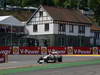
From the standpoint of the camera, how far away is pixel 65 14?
75.6 m

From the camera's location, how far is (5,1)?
351 feet

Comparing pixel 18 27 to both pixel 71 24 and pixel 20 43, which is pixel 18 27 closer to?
pixel 20 43

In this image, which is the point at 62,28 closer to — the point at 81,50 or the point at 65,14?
the point at 65,14

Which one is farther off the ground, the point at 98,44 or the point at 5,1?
the point at 5,1

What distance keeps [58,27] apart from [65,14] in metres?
4.47

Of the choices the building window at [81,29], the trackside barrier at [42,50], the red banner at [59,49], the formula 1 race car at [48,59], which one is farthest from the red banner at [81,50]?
the formula 1 race car at [48,59]

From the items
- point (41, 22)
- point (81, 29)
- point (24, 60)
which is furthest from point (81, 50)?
point (24, 60)

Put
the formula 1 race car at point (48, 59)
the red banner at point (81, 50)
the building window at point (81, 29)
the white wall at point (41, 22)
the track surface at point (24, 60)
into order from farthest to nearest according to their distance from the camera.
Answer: the building window at point (81, 29), the white wall at point (41, 22), the red banner at point (81, 50), the formula 1 race car at point (48, 59), the track surface at point (24, 60)

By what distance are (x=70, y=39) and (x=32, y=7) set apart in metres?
38.4

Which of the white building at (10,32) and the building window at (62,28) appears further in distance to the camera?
the building window at (62,28)

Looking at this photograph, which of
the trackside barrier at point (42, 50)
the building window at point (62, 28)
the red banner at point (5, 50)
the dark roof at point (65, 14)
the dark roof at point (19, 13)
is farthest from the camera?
the dark roof at point (19, 13)

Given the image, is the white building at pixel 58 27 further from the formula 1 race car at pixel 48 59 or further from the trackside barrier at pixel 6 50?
the formula 1 race car at pixel 48 59

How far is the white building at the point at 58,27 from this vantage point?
72000 millimetres

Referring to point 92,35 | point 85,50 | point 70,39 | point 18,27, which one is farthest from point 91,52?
point 92,35
